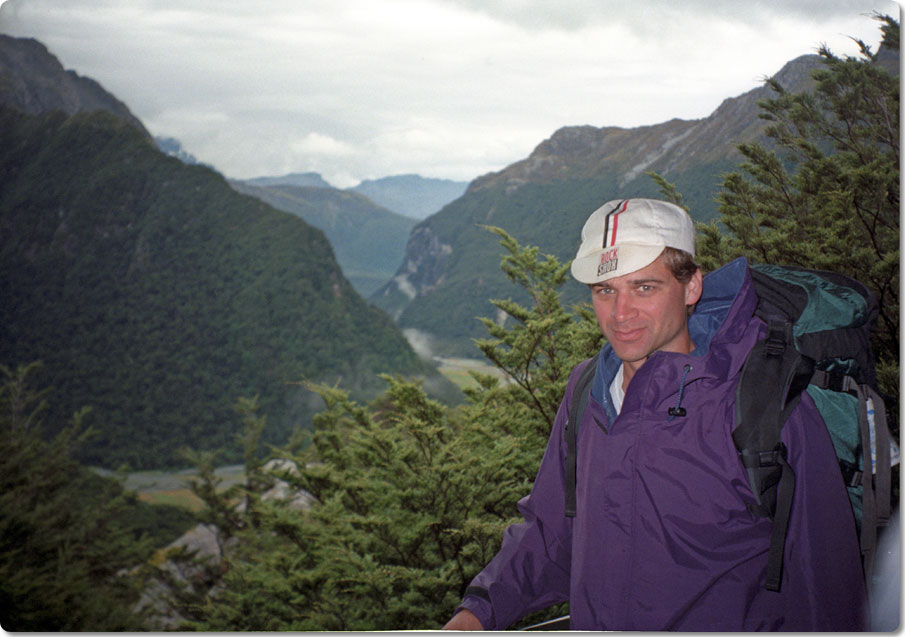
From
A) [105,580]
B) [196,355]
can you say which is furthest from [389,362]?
[105,580]

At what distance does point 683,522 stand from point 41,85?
344 centimetres

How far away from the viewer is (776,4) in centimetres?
235

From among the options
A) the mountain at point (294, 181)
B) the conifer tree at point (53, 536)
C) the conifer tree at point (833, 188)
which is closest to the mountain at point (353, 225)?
the mountain at point (294, 181)

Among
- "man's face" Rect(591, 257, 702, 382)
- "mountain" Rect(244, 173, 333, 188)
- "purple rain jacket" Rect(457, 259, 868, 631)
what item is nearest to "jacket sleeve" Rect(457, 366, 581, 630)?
"purple rain jacket" Rect(457, 259, 868, 631)

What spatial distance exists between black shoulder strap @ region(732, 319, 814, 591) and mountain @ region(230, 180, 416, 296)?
294 centimetres

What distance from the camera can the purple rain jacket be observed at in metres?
1.03

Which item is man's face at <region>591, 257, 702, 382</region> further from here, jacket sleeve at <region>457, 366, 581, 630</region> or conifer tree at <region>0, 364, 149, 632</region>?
conifer tree at <region>0, 364, 149, 632</region>

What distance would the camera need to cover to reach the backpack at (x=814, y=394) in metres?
0.99

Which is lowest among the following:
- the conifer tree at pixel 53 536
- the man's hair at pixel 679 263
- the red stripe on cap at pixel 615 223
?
the conifer tree at pixel 53 536

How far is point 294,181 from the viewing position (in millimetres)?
3676

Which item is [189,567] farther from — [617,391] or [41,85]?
[617,391]

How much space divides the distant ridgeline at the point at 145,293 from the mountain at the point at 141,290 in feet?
0.04

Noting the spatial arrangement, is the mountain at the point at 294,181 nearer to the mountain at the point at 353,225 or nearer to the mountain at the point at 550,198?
the mountain at the point at 353,225

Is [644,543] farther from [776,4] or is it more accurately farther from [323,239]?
[323,239]
